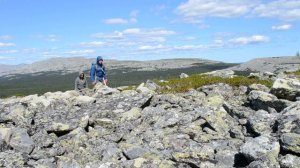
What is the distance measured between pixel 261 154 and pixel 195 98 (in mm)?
8225

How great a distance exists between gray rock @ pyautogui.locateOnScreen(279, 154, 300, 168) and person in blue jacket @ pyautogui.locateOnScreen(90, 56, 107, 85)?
690 inches

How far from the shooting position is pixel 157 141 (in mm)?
16047

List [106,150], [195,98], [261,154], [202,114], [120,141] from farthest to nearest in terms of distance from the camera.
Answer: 1. [195,98]
2. [202,114]
3. [120,141]
4. [106,150]
5. [261,154]

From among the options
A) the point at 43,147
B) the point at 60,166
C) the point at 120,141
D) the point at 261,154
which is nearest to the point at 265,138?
the point at 261,154

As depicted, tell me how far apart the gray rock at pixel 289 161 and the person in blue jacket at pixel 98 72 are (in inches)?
690

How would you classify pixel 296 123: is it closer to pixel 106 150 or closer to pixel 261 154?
pixel 261 154

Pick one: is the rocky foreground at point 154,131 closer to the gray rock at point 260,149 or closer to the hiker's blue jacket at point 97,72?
the gray rock at point 260,149

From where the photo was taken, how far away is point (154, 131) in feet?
55.4

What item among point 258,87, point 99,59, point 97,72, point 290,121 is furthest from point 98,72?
point 290,121

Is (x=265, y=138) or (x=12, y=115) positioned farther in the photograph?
(x=12, y=115)

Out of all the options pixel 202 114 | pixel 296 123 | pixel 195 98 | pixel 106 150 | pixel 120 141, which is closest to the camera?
pixel 296 123

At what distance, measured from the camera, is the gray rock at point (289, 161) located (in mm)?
12795

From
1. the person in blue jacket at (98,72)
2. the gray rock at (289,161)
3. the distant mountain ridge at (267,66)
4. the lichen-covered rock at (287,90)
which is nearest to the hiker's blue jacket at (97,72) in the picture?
the person in blue jacket at (98,72)

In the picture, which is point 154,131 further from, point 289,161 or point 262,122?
point 289,161
